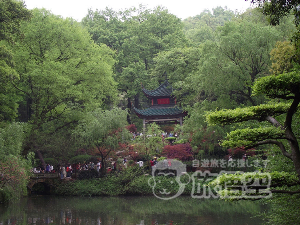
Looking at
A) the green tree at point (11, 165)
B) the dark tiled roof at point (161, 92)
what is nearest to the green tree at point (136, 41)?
the dark tiled roof at point (161, 92)

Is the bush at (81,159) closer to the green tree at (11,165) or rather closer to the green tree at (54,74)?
the green tree at (54,74)

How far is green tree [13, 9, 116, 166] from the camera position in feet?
69.4

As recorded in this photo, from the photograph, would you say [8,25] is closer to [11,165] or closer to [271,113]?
[11,165]

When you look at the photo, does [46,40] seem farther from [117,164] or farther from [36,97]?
[117,164]

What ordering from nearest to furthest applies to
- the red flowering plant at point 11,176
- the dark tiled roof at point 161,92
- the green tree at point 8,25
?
1. the red flowering plant at point 11,176
2. the green tree at point 8,25
3. the dark tiled roof at point 161,92

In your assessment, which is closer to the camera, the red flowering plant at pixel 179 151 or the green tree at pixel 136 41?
the red flowering plant at pixel 179 151

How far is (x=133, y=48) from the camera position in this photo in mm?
33406

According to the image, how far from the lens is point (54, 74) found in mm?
21016

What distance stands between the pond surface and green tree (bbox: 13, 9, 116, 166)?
4789 mm

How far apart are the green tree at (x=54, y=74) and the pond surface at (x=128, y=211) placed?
479 cm

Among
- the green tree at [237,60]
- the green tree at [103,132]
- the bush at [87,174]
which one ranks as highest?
the green tree at [237,60]

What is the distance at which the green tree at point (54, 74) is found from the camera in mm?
21156

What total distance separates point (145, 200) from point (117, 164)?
3883 mm

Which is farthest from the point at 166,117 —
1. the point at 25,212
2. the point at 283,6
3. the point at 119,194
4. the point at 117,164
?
the point at 283,6
